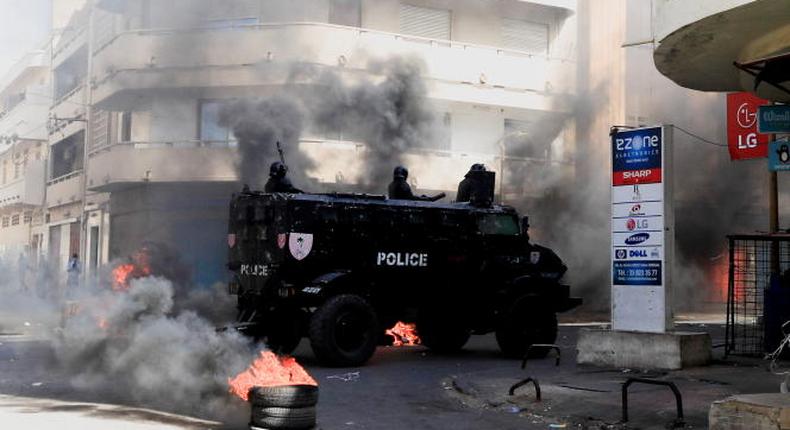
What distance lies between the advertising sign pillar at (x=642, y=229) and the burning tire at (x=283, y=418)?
5260 millimetres

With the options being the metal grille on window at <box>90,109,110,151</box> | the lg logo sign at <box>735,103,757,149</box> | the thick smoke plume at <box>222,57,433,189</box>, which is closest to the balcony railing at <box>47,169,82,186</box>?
the metal grille on window at <box>90,109,110,151</box>

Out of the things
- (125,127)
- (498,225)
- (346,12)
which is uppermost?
(346,12)

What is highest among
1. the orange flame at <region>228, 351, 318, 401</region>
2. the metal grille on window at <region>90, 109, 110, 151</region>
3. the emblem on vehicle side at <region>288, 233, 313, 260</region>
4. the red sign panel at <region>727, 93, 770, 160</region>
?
the metal grille on window at <region>90, 109, 110, 151</region>

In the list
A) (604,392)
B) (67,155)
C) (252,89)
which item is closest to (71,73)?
(67,155)

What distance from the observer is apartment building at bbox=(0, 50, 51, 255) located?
107 ft

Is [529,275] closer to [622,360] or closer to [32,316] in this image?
[622,360]

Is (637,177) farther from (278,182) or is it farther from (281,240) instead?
(278,182)

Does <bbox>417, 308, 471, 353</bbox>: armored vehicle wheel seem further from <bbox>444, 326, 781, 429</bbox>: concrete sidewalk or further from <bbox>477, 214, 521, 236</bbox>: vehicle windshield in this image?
<bbox>444, 326, 781, 429</bbox>: concrete sidewalk

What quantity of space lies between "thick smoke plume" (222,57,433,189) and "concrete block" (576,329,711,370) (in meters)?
7.49

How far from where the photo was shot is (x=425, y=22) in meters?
23.1

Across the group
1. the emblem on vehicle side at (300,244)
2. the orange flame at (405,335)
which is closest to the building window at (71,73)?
the orange flame at (405,335)

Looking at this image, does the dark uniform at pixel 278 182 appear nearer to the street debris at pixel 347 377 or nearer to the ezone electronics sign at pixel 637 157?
the street debris at pixel 347 377

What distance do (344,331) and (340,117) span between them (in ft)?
27.7

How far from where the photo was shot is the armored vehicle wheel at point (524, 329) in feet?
39.3
